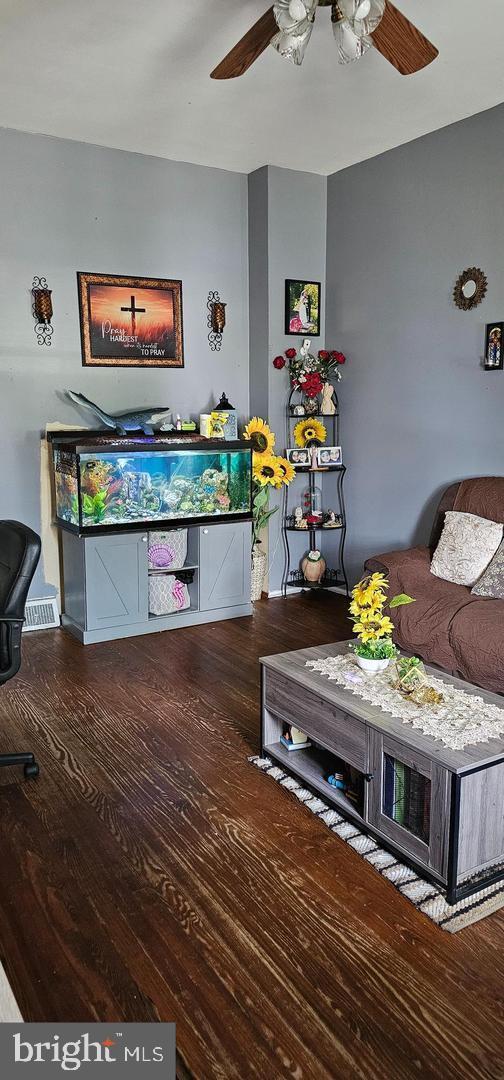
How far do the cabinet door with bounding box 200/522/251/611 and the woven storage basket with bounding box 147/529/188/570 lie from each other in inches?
5.5

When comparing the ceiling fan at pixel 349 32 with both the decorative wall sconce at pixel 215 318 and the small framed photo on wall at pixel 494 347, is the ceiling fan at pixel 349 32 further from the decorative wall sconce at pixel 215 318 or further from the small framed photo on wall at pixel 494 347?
the decorative wall sconce at pixel 215 318

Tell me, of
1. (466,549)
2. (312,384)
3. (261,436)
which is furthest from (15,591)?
(312,384)

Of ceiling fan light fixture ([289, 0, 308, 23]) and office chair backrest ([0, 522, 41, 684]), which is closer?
ceiling fan light fixture ([289, 0, 308, 23])

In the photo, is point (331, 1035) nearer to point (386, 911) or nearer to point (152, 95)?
point (386, 911)

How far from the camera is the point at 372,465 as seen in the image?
5.24 meters

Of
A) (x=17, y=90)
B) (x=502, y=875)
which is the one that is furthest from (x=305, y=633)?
(x=17, y=90)

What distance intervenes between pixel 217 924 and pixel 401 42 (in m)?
2.90

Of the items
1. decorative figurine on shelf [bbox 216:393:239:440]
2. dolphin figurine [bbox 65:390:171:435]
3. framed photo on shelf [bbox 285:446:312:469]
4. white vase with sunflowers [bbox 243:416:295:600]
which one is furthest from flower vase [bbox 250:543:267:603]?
dolphin figurine [bbox 65:390:171:435]

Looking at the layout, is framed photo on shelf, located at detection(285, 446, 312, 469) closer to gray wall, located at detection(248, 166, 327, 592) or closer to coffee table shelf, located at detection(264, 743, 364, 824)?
gray wall, located at detection(248, 166, 327, 592)

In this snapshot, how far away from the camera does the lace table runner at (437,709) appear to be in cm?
226

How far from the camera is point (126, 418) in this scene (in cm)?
471

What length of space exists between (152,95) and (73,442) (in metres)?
1.84

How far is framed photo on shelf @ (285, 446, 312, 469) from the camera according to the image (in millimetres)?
5332

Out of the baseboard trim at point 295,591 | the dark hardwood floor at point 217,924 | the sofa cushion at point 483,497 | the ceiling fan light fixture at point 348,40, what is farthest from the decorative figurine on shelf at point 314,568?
the ceiling fan light fixture at point 348,40
